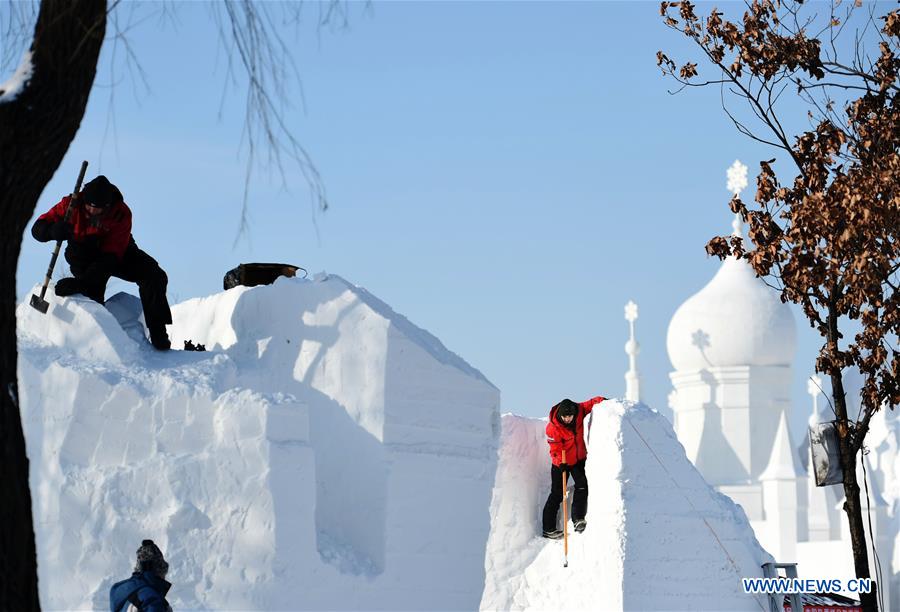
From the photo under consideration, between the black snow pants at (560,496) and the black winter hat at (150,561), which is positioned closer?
the black winter hat at (150,561)

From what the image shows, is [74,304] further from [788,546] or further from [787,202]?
[788,546]

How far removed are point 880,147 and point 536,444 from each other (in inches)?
153

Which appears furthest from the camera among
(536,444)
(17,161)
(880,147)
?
(536,444)

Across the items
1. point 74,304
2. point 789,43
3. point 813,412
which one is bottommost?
point 74,304

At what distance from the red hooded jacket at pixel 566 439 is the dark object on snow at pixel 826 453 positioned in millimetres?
2109

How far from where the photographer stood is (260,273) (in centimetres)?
1062

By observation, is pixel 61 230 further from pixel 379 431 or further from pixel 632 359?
pixel 632 359

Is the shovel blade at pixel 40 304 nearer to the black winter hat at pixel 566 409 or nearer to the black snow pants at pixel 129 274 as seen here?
the black snow pants at pixel 129 274

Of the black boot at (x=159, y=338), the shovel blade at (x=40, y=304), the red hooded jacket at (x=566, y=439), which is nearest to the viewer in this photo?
the shovel blade at (x=40, y=304)

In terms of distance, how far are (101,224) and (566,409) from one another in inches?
186

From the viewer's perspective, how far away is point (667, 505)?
1295cm

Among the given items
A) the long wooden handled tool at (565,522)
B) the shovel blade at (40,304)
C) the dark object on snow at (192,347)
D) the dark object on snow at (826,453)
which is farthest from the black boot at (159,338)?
the dark object on snow at (826,453)

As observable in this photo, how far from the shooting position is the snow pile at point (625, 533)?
12.8 m

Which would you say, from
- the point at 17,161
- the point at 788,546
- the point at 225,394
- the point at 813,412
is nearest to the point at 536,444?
the point at 225,394
